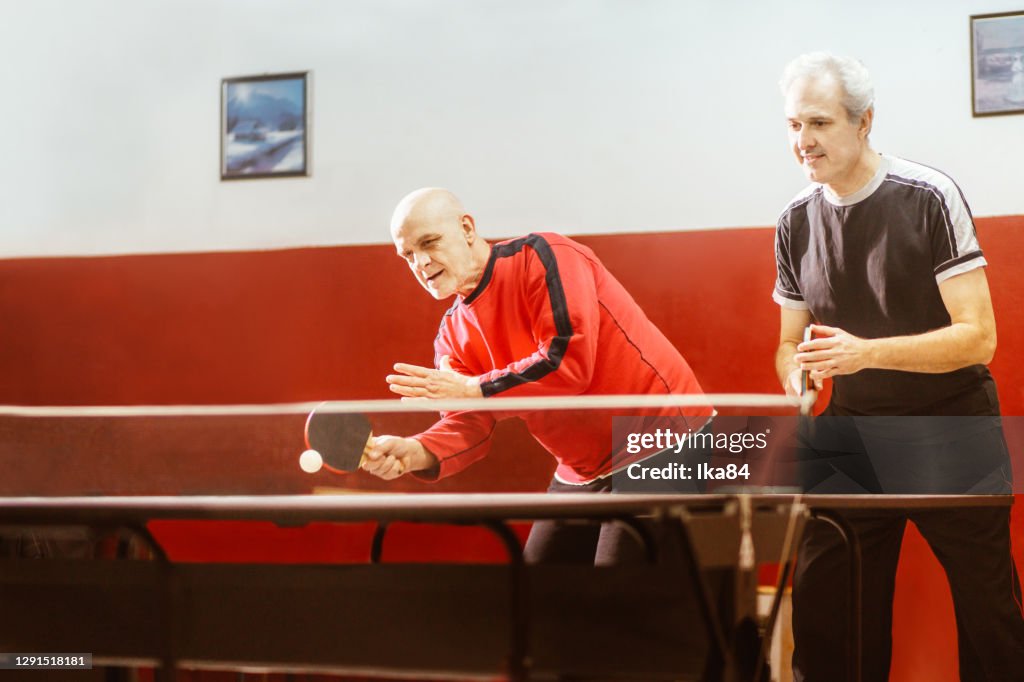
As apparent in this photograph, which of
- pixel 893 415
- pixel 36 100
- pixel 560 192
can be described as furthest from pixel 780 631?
pixel 36 100

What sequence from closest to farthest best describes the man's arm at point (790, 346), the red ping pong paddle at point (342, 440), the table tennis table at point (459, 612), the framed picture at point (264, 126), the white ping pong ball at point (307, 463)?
the table tennis table at point (459, 612)
the red ping pong paddle at point (342, 440)
the man's arm at point (790, 346)
the white ping pong ball at point (307, 463)
the framed picture at point (264, 126)

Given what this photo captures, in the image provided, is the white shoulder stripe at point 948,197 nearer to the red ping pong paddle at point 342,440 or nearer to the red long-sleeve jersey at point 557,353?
the red long-sleeve jersey at point 557,353

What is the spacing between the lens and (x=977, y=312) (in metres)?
1.98

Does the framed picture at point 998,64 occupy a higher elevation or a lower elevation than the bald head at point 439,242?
higher

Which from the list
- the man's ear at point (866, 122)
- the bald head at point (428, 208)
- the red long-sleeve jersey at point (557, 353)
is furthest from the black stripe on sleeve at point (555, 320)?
the man's ear at point (866, 122)

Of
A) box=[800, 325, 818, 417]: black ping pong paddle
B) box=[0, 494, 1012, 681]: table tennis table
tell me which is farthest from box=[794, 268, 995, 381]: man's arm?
box=[0, 494, 1012, 681]: table tennis table

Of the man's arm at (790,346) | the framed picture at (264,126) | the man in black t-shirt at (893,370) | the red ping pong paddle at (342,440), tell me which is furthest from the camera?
the framed picture at (264,126)

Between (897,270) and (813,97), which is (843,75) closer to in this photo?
(813,97)

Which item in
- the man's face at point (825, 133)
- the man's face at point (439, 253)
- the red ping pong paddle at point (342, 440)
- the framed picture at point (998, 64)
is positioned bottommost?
the red ping pong paddle at point (342, 440)

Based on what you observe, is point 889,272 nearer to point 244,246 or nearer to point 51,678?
point 244,246

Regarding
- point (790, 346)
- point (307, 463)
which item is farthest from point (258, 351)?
point (790, 346)

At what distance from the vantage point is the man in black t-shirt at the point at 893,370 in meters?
1.90

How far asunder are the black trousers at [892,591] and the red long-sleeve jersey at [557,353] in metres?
0.39

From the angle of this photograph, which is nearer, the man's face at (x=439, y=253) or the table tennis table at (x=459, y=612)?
the table tennis table at (x=459, y=612)
